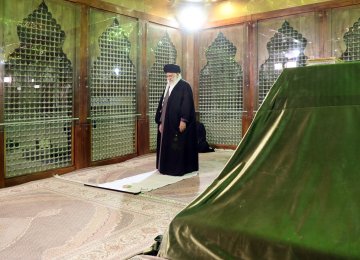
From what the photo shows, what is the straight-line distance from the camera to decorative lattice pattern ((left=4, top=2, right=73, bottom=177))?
4301mm

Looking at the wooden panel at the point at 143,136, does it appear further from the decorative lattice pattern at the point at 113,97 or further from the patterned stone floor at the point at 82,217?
the patterned stone floor at the point at 82,217

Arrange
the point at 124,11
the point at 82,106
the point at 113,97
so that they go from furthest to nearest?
the point at 124,11 < the point at 113,97 < the point at 82,106

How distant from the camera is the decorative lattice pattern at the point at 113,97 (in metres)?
5.39

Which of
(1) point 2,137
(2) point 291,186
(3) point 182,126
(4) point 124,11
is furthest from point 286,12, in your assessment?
(2) point 291,186

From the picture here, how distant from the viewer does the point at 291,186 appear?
159cm

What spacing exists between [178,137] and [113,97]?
1526 millimetres

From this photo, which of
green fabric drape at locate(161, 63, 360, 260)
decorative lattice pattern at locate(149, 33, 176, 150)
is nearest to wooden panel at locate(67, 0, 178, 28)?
decorative lattice pattern at locate(149, 33, 176, 150)

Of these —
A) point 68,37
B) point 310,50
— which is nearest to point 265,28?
point 310,50

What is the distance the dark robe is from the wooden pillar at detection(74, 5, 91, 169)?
3.85ft

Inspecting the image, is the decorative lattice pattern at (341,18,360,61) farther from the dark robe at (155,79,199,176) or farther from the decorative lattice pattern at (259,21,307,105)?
the dark robe at (155,79,199,176)

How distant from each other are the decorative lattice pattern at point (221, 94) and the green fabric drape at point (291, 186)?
4897 millimetres

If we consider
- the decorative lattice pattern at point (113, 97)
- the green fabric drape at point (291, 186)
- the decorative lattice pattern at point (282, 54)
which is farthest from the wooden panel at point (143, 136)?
the green fabric drape at point (291, 186)

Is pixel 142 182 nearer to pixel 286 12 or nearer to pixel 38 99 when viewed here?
pixel 38 99

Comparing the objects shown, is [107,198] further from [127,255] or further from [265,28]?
[265,28]
